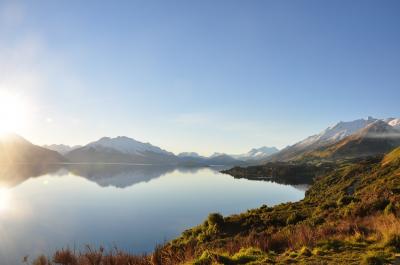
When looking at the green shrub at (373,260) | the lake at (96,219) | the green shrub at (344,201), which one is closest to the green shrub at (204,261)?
the green shrub at (373,260)

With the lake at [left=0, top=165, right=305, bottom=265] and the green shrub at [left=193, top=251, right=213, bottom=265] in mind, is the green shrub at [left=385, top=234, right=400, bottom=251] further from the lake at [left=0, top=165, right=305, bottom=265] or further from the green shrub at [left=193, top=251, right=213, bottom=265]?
the lake at [left=0, top=165, right=305, bottom=265]

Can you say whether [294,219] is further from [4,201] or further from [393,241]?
[4,201]

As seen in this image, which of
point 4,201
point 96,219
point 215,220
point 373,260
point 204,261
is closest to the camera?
point 373,260

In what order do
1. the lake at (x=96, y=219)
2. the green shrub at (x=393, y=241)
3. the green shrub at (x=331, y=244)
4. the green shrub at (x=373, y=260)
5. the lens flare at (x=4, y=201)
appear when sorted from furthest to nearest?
the lens flare at (x=4, y=201) → the lake at (x=96, y=219) → the green shrub at (x=331, y=244) → the green shrub at (x=393, y=241) → the green shrub at (x=373, y=260)

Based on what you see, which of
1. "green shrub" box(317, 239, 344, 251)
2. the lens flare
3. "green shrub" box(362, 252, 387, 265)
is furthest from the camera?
the lens flare

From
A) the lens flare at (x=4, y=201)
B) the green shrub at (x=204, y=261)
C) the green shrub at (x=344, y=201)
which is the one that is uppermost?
the green shrub at (x=204, y=261)

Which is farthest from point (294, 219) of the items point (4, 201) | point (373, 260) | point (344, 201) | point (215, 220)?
point (4, 201)

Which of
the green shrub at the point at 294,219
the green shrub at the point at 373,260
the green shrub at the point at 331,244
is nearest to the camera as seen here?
the green shrub at the point at 373,260

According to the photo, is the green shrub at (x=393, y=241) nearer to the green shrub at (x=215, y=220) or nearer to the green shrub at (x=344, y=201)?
the green shrub at (x=215, y=220)

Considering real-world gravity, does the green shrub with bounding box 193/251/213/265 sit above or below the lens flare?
above

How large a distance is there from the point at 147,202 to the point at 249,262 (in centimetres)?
7801

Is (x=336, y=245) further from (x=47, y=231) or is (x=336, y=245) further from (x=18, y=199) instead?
(x=18, y=199)

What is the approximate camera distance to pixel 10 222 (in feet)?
186

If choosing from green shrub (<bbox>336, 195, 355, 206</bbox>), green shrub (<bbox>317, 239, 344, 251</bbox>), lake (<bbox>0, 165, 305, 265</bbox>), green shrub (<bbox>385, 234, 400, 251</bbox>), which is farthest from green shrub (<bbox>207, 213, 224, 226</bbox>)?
green shrub (<bbox>385, 234, 400, 251</bbox>)
